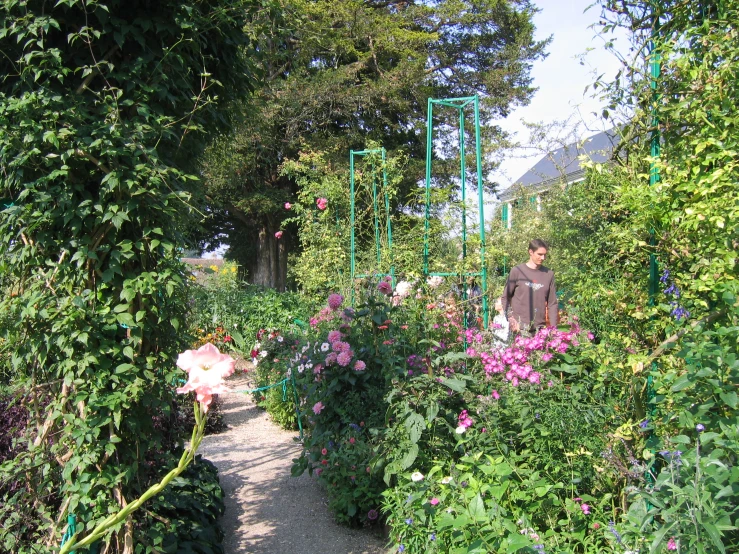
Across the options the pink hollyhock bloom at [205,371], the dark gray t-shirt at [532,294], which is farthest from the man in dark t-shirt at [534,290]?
the pink hollyhock bloom at [205,371]

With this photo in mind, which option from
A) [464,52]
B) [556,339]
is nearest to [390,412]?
[556,339]

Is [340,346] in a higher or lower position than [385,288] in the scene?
lower

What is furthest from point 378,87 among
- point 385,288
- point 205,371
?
point 205,371

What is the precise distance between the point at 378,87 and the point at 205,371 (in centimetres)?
1302

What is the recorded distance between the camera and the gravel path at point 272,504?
11.0ft

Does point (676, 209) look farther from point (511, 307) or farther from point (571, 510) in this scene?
point (511, 307)

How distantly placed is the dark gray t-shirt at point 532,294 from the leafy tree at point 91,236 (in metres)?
3.10

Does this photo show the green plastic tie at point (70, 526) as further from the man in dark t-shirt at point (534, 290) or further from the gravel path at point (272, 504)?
the man in dark t-shirt at point (534, 290)

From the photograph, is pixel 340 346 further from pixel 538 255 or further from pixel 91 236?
pixel 538 255

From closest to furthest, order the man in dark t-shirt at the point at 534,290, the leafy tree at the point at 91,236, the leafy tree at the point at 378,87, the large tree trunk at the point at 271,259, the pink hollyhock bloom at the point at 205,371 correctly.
Result: the pink hollyhock bloom at the point at 205,371 < the leafy tree at the point at 91,236 < the man in dark t-shirt at the point at 534,290 < the leafy tree at the point at 378,87 < the large tree trunk at the point at 271,259

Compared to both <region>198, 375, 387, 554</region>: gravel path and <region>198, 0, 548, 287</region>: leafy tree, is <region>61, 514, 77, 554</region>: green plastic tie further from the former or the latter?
<region>198, 0, 548, 287</region>: leafy tree

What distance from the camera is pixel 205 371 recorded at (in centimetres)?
110

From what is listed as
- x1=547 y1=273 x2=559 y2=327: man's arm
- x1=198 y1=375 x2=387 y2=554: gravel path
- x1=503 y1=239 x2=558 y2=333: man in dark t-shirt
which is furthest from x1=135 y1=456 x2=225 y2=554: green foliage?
x1=547 y1=273 x2=559 y2=327: man's arm

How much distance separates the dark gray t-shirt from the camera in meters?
4.79
